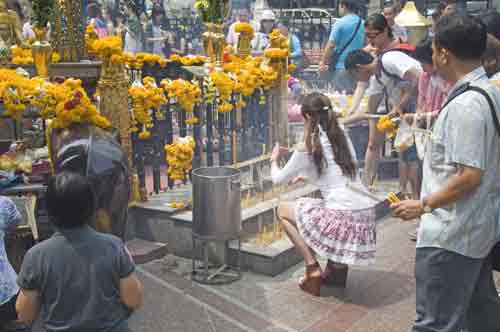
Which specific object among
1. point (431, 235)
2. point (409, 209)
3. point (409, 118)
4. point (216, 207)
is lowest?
point (216, 207)

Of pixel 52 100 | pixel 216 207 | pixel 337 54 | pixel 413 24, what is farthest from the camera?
pixel 413 24

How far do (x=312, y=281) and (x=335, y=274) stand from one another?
0.24m

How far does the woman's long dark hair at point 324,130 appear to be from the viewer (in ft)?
18.4

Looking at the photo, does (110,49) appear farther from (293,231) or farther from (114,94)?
(293,231)

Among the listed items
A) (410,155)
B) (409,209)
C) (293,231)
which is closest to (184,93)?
(293,231)

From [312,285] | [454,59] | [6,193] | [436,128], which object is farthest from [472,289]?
[6,193]

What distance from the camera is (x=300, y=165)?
5637mm

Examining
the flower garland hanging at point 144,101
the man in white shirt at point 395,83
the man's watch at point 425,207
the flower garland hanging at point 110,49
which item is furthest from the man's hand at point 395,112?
the man's watch at point 425,207

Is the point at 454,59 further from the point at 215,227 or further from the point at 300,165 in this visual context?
the point at 215,227

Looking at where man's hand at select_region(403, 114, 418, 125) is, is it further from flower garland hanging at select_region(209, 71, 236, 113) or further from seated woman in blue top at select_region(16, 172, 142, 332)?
seated woman in blue top at select_region(16, 172, 142, 332)

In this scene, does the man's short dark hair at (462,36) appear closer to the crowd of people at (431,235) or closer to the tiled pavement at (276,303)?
the crowd of people at (431,235)

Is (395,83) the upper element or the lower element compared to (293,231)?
upper

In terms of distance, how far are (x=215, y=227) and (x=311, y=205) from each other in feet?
2.83

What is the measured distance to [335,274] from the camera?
18.7 feet
